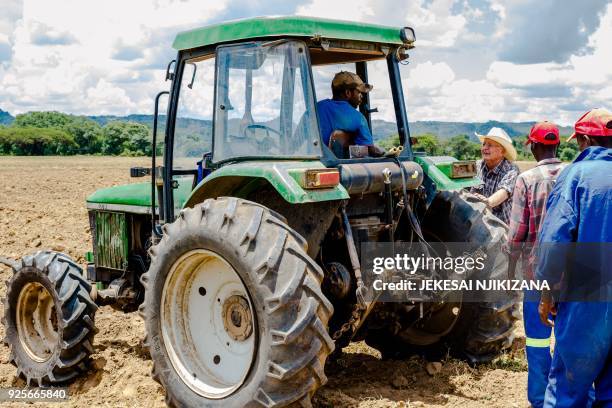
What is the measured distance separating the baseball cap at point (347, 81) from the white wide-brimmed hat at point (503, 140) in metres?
1.63

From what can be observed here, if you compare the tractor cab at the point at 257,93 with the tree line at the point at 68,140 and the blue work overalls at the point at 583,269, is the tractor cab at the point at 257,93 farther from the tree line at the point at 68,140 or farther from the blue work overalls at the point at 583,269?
the tree line at the point at 68,140

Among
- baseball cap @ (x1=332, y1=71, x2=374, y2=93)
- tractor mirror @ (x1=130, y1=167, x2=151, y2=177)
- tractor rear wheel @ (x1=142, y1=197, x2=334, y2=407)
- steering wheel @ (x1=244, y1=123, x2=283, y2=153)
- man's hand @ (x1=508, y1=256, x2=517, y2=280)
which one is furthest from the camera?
tractor mirror @ (x1=130, y1=167, x2=151, y2=177)

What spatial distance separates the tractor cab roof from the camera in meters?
Result: 4.64

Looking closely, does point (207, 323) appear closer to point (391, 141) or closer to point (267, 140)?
point (267, 140)

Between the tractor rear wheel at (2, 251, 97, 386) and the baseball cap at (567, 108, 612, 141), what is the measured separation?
3721 mm

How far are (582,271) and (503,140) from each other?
9.61 feet

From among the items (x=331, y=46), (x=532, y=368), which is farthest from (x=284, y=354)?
(x=331, y=46)

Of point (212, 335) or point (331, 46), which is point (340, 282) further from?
point (331, 46)

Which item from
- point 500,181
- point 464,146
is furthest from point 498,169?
point 464,146

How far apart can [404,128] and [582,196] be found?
214cm

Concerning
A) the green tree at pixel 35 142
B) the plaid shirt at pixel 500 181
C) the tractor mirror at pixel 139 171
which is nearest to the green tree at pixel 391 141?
the plaid shirt at pixel 500 181

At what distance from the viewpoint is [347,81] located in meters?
5.41

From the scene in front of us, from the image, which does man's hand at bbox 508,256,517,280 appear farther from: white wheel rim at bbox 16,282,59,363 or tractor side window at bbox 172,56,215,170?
white wheel rim at bbox 16,282,59,363

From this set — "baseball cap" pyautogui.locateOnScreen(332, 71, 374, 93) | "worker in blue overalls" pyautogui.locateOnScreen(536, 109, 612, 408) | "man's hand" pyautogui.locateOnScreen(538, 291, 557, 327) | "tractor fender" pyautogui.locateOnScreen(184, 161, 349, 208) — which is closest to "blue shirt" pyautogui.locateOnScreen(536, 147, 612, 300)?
"worker in blue overalls" pyautogui.locateOnScreen(536, 109, 612, 408)
